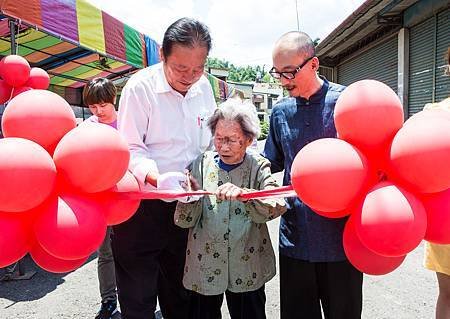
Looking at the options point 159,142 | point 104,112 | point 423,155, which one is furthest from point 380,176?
point 104,112

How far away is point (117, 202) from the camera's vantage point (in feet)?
4.92

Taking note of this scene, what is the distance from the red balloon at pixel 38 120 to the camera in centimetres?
137

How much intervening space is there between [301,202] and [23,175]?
1159mm

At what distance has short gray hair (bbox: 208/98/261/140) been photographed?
184 cm

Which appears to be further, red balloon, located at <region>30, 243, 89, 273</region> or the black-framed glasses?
the black-framed glasses

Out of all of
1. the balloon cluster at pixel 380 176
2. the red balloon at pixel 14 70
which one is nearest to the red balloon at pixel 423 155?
the balloon cluster at pixel 380 176

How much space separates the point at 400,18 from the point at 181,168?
643 cm

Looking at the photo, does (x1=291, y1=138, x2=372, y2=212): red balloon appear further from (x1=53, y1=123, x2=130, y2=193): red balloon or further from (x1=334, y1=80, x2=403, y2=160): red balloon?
(x1=53, y1=123, x2=130, y2=193): red balloon

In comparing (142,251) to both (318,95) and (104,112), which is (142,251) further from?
(104,112)

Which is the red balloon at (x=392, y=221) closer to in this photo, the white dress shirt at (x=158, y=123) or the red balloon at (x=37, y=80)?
the white dress shirt at (x=158, y=123)

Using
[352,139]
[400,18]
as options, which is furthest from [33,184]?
[400,18]

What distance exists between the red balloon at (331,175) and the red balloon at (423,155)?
0.37ft

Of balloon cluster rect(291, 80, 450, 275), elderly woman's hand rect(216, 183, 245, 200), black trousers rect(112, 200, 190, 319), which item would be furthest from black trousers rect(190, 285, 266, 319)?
balloon cluster rect(291, 80, 450, 275)

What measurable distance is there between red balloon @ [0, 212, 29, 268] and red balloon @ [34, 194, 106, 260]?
0.15ft
